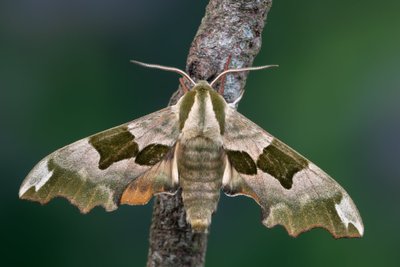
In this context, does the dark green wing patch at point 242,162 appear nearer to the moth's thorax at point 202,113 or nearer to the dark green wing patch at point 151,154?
the moth's thorax at point 202,113

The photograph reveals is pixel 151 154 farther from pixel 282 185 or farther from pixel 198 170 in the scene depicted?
pixel 282 185

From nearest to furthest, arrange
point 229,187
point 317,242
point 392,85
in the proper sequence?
point 229,187 → point 317,242 → point 392,85

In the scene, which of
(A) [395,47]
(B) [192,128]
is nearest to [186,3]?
(A) [395,47]

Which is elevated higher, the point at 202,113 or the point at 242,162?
the point at 202,113

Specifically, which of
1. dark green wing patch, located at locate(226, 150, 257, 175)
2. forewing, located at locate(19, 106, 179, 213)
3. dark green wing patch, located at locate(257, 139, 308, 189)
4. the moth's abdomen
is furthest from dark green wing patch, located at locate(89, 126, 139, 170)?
dark green wing patch, located at locate(257, 139, 308, 189)

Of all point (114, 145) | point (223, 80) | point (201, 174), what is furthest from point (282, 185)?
point (114, 145)

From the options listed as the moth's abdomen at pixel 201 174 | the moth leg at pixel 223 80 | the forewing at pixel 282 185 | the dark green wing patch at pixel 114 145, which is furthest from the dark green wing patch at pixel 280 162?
the dark green wing patch at pixel 114 145

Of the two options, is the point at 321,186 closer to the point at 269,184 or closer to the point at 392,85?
the point at 269,184
